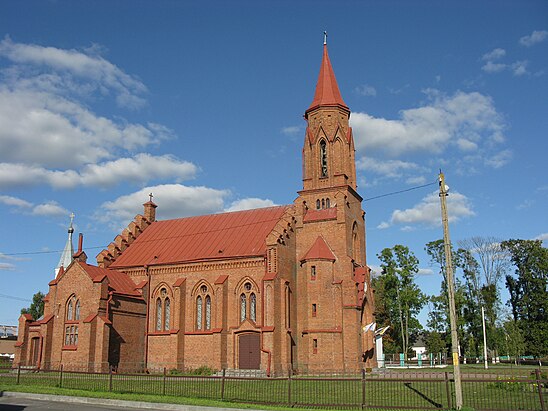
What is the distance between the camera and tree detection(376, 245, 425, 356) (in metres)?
60.5

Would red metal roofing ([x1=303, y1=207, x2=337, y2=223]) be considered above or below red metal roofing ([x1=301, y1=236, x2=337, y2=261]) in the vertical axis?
above

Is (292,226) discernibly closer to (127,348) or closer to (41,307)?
(127,348)

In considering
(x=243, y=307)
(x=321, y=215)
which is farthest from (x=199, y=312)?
(x=321, y=215)

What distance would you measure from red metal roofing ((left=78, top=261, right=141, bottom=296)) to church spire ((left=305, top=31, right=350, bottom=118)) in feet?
64.1

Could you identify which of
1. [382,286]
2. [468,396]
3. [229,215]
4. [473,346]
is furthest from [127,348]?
[473,346]

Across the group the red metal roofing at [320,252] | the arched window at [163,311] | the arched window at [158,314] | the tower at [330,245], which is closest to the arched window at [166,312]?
the arched window at [163,311]

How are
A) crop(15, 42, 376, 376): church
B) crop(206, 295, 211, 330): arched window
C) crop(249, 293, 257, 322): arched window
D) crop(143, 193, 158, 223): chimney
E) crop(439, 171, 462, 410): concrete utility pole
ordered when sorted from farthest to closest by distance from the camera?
1. crop(143, 193, 158, 223): chimney
2. crop(206, 295, 211, 330): arched window
3. crop(249, 293, 257, 322): arched window
4. crop(15, 42, 376, 376): church
5. crop(439, 171, 462, 410): concrete utility pole

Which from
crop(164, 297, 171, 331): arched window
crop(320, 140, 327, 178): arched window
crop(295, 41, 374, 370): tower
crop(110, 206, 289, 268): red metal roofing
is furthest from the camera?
crop(320, 140, 327, 178): arched window

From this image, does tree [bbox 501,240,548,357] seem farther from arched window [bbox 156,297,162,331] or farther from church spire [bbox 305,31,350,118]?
arched window [bbox 156,297,162,331]

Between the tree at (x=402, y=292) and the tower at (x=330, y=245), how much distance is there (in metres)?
22.0

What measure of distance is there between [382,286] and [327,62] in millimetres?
29494

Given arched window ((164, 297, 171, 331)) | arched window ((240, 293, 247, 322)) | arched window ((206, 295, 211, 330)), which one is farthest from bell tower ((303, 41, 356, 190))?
arched window ((164, 297, 171, 331))

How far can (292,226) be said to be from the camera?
38531 millimetres

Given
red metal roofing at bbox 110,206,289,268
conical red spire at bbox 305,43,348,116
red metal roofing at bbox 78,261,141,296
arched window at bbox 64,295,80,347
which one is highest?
conical red spire at bbox 305,43,348,116
